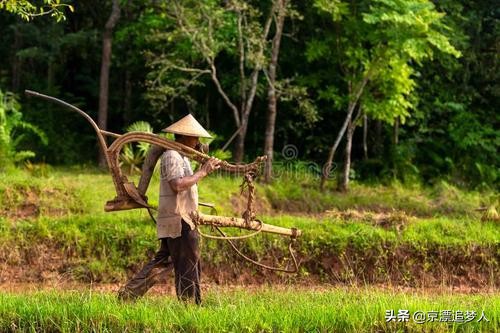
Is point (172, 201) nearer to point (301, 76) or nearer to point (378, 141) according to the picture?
point (301, 76)

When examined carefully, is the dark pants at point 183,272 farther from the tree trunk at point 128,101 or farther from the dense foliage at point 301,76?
the tree trunk at point 128,101

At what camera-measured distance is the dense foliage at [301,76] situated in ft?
51.7

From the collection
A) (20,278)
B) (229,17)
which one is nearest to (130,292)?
(20,278)

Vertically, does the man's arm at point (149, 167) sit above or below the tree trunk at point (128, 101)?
below

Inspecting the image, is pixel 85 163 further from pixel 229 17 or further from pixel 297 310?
pixel 297 310

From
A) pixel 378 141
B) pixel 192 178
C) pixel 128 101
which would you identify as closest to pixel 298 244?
pixel 192 178

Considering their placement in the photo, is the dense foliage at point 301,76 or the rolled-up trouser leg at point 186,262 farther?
the dense foliage at point 301,76

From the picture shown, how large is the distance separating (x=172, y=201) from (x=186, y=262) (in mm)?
614

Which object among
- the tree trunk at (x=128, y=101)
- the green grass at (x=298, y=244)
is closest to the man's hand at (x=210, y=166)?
the green grass at (x=298, y=244)

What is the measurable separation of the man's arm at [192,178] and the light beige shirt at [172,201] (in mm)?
76

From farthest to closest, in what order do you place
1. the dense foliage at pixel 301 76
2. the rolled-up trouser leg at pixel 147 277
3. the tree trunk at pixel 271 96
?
1. the tree trunk at pixel 271 96
2. the dense foliage at pixel 301 76
3. the rolled-up trouser leg at pixel 147 277

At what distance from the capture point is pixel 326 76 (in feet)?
58.1

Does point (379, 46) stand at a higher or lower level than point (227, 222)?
higher

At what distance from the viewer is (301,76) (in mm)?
18344
